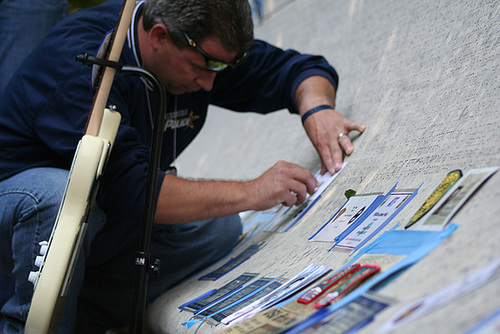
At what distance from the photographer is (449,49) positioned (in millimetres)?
1442

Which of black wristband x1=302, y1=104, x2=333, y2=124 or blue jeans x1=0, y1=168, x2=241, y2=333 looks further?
black wristband x1=302, y1=104, x2=333, y2=124

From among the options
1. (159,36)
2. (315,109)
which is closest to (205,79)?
(159,36)

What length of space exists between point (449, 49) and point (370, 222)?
647mm

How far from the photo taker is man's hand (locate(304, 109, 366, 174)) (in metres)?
1.55

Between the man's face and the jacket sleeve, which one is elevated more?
the jacket sleeve

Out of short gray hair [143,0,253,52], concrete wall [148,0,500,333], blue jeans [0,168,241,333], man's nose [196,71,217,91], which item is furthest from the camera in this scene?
man's nose [196,71,217,91]

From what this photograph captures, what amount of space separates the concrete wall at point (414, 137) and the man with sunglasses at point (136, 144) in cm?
15

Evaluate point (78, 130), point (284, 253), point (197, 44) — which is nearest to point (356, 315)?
point (284, 253)

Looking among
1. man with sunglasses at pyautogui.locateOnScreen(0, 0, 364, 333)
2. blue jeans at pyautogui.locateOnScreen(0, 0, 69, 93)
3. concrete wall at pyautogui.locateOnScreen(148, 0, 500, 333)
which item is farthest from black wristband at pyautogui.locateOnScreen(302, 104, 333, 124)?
blue jeans at pyautogui.locateOnScreen(0, 0, 69, 93)

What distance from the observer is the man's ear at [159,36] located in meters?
1.55

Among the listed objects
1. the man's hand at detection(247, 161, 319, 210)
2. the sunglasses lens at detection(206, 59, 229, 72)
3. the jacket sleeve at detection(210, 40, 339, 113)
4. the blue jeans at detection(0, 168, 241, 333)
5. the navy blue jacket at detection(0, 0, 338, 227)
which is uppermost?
the jacket sleeve at detection(210, 40, 339, 113)

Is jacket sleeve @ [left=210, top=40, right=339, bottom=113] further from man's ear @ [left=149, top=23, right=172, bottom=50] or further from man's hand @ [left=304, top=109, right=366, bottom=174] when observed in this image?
man's ear @ [left=149, top=23, right=172, bottom=50]

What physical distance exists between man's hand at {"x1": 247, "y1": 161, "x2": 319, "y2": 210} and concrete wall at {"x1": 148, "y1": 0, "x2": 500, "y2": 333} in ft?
0.25

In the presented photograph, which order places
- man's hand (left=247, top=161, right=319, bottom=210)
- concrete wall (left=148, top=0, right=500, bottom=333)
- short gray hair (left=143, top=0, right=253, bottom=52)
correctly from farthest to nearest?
short gray hair (left=143, top=0, right=253, bottom=52), man's hand (left=247, top=161, right=319, bottom=210), concrete wall (left=148, top=0, right=500, bottom=333)
